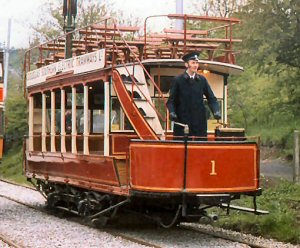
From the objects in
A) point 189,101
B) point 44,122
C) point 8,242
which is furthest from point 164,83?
point 44,122

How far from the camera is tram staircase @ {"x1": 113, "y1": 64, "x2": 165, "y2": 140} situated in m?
10.2

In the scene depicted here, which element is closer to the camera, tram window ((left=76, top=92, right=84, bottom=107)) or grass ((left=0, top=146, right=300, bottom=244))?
grass ((left=0, top=146, right=300, bottom=244))

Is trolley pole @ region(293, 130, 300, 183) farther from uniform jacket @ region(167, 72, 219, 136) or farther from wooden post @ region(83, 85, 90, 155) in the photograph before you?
wooden post @ region(83, 85, 90, 155)

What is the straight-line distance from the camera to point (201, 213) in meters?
10.2

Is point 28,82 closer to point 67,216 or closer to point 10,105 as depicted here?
point 67,216

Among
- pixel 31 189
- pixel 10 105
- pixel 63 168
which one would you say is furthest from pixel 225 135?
pixel 10 105

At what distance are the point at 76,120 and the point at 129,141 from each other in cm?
314

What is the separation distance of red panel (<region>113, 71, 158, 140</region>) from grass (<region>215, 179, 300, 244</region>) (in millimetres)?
2463

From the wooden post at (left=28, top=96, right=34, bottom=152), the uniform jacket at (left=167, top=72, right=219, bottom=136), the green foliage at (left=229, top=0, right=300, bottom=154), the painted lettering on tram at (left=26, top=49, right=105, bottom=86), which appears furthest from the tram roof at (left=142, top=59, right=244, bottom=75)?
the wooden post at (left=28, top=96, right=34, bottom=152)

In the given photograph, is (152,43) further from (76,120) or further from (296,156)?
(296,156)

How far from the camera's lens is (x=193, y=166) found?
368 inches

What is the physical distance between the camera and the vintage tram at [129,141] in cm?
940

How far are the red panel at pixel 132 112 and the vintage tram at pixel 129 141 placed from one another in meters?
0.02

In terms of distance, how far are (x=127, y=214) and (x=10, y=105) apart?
78.0 feet
